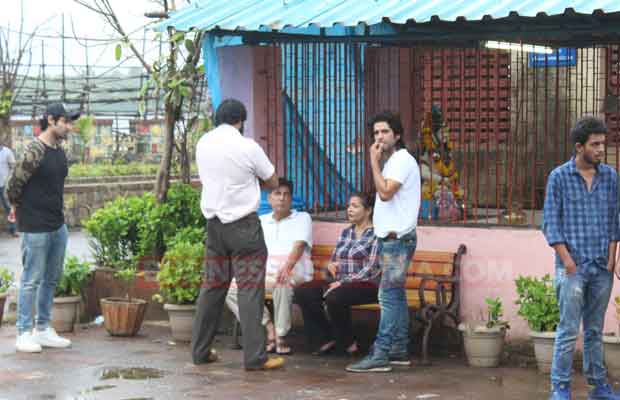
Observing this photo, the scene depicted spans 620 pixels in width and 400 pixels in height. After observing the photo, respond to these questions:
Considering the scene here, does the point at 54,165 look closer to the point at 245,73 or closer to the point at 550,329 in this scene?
the point at 245,73

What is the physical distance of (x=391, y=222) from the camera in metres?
7.84

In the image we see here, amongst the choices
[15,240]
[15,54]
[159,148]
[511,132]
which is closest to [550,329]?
[511,132]

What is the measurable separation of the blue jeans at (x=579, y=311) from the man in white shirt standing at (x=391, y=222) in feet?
4.75

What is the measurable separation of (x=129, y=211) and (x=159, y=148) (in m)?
21.2

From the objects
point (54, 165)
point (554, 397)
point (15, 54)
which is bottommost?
point (554, 397)

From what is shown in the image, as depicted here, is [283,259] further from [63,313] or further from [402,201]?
[63,313]

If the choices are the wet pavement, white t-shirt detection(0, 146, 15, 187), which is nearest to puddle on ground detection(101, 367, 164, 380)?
the wet pavement

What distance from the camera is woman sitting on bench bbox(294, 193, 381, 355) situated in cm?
837

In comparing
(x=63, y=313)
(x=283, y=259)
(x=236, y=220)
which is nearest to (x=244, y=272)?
(x=236, y=220)

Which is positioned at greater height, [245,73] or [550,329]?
[245,73]

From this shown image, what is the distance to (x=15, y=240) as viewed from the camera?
18141mm

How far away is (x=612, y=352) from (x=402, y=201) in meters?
1.74

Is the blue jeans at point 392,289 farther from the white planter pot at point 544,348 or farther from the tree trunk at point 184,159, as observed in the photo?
the tree trunk at point 184,159

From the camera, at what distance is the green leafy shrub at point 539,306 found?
25.6ft
